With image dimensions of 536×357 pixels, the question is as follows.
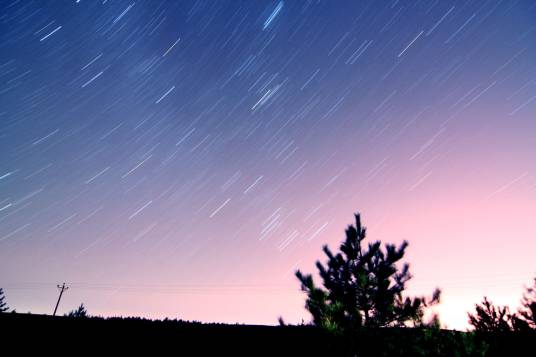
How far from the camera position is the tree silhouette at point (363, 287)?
9.38m

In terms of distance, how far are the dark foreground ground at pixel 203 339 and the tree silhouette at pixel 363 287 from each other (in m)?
1.20

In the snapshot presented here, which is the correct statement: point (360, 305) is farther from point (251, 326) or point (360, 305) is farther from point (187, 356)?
point (187, 356)

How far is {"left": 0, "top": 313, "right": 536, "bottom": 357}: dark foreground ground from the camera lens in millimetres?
6980

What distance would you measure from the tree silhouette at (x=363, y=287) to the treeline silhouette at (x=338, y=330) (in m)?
0.03

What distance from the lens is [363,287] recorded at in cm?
1003

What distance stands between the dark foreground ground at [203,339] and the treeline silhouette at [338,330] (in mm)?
21

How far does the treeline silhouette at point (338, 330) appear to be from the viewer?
6.88 metres

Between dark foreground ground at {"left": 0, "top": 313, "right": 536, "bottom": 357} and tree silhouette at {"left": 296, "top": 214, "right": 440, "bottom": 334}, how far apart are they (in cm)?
120

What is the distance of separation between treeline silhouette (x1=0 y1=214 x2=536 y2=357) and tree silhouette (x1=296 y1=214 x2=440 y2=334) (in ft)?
0.10

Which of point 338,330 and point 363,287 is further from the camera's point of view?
point 363,287

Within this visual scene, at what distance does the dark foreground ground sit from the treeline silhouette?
0.02 metres

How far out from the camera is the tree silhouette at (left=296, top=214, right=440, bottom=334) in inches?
369

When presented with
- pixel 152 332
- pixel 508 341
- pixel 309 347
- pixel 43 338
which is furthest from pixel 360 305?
pixel 43 338

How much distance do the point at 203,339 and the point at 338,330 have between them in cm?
388
